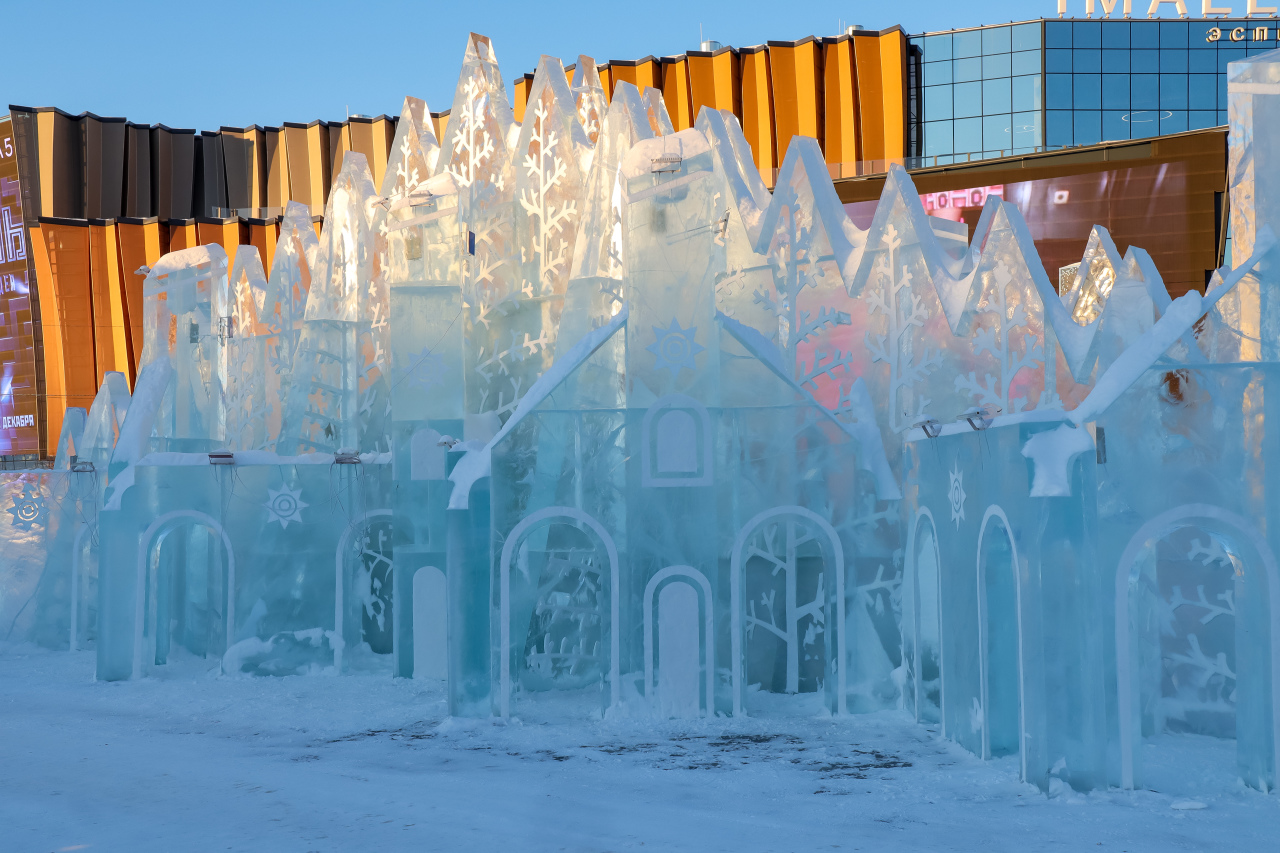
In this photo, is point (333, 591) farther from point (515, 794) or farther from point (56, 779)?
point (515, 794)

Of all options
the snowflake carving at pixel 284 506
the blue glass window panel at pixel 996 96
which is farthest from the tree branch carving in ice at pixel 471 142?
the blue glass window panel at pixel 996 96

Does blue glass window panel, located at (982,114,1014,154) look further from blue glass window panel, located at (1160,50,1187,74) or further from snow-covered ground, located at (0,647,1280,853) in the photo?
snow-covered ground, located at (0,647,1280,853)

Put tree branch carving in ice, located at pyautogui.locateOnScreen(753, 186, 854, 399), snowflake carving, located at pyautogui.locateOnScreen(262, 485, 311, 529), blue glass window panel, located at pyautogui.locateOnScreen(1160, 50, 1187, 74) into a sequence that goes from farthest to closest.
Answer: blue glass window panel, located at pyautogui.locateOnScreen(1160, 50, 1187, 74)
snowflake carving, located at pyautogui.locateOnScreen(262, 485, 311, 529)
tree branch carving in ice, located at pyautogui.locateOnScreen(753, 186, 854, 399)

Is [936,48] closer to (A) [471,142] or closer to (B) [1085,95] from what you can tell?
(B) [1085,95]

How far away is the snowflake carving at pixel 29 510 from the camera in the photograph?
22781 mm

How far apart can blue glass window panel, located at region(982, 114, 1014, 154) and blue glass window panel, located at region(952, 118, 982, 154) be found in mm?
216

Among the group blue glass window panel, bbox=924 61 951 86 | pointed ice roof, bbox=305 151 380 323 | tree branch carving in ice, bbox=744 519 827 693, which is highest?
blue glass window panel, bbox=924 61 951 86

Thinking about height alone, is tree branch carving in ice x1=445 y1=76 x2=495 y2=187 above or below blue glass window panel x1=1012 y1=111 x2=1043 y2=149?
below

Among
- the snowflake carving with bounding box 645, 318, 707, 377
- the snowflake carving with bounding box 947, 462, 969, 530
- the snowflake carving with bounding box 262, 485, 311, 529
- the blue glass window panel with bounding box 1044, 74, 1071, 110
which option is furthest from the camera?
the blue glass window panel with bounding box 1044, 74, 1071, 110

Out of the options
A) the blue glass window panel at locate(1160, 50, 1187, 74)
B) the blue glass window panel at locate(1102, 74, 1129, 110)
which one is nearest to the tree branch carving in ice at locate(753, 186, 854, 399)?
the blue glass window panel at locate(1102, 74, 1129, 110)

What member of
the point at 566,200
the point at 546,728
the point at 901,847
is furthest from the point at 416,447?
the point at 901,847

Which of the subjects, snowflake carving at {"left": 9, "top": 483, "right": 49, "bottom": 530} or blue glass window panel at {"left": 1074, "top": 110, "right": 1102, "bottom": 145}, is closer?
snowflake carving at {"left": 9, "top": 483, "right": 49, "bottom": 530}

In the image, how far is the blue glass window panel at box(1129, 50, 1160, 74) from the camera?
40625mm

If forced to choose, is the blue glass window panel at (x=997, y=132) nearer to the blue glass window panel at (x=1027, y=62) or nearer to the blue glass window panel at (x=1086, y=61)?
the blue glass window panel at (x=1027, y=62)
